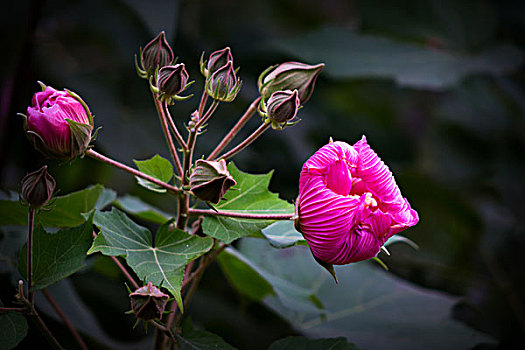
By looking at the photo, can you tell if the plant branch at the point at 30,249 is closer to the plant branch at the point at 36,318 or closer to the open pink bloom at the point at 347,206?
the plant branch at the point at 36,318

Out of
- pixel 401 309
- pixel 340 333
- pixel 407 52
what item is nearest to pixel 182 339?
pixel 340 333

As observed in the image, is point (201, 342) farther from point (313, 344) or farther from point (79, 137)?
point (79, 137)

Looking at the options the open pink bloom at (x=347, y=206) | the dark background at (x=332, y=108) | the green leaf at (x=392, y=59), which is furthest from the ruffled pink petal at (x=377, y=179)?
the green leaf at (x=392, y=59)

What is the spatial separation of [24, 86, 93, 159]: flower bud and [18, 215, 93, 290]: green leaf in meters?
0.10

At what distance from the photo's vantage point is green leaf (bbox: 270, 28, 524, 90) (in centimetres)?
133

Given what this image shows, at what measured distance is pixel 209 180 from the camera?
57 cm

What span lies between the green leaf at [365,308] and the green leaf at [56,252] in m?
0.39

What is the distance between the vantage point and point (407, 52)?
1474 millimetres

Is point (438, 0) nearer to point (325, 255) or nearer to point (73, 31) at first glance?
point (73, 31)

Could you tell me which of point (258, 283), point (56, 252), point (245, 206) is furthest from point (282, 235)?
point (56, 252)

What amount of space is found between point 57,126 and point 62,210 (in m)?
0.21

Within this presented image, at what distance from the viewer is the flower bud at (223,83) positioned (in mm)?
648

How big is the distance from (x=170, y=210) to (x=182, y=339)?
2.92 feet

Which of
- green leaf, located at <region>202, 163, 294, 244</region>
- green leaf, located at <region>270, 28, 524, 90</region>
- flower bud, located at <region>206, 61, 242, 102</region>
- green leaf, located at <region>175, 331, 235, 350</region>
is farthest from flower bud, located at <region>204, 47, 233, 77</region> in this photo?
green leaf, located at <region>270, 28, 524, 90</region>
